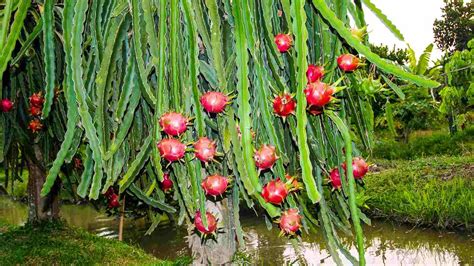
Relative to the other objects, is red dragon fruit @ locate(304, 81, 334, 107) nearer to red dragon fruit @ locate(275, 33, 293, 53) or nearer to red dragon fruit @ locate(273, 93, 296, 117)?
red dragon fruit @ locate(273, 93, 296, 117)

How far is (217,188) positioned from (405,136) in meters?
12.2

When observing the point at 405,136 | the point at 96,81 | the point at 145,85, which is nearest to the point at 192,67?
the point at 145,85

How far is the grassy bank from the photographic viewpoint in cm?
675

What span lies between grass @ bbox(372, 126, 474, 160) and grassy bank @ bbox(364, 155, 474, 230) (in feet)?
4.74

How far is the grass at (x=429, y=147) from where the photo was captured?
10.8 meters

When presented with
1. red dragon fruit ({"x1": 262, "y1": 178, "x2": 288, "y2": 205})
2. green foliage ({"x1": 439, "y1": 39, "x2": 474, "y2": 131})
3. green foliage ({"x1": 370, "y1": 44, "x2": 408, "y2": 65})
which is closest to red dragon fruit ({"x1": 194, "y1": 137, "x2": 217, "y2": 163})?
red dragon fruit ({"x1": 262, "y1": 178, "x2": 288, "y2": 205})

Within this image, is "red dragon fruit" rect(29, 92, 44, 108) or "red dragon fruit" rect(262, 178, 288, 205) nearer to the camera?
"red dragon fruit" rect(262, 178, 288, 205)

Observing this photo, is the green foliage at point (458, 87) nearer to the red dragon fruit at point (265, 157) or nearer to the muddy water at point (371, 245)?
the muddy water at point (371, 245)

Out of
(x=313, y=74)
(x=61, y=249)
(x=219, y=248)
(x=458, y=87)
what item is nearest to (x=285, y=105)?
(x=313, y=74)

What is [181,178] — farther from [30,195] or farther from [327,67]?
[30,195]

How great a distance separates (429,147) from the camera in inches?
448

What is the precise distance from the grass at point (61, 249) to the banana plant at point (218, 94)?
10.7ft

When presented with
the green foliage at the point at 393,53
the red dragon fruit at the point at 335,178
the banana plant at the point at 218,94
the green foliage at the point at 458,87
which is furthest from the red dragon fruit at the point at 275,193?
the green foliage at the point at 393,53

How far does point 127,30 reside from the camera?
1.26 meters
